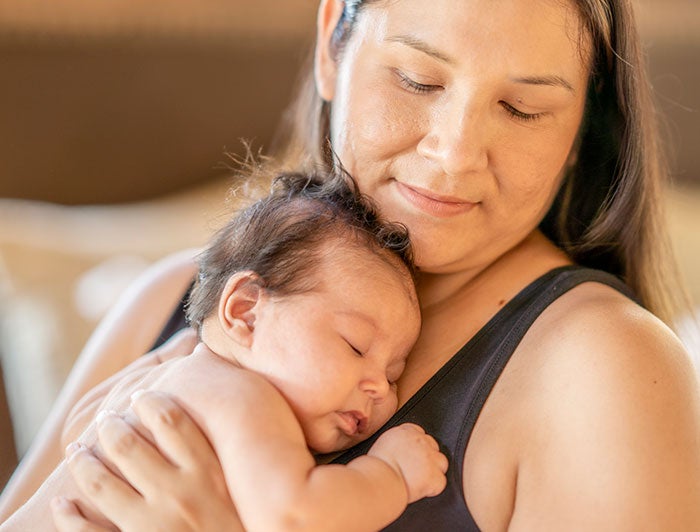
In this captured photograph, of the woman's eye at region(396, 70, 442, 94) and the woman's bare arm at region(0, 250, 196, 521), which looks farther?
the woman's bare arm at region(0, 250, 196, 521)

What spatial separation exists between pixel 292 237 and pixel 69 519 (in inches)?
16.6

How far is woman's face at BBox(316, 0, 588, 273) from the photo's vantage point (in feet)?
3.80

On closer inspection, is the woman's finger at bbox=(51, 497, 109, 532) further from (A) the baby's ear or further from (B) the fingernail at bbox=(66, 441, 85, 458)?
(A) the baby's ear

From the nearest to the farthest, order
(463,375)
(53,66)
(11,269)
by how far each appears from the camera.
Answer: (463,375), (11,269), (53,66)

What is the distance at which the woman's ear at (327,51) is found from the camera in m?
1.42

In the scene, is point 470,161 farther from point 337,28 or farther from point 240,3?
point 240,3

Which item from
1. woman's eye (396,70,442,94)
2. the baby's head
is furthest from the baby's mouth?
woman's eye (396,70,442,94)

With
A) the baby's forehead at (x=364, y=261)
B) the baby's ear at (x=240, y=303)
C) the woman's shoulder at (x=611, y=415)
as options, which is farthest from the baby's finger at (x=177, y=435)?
the woman's shoulder at (x=611, y=415)

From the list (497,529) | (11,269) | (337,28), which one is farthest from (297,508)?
(11,269)

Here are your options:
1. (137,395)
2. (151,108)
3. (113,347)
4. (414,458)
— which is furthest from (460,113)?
(151,108)

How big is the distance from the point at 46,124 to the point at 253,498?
2.17 m

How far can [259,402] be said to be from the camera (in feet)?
3.55

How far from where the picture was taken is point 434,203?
1.23 m

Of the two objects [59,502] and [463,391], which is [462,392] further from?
[59,502]
